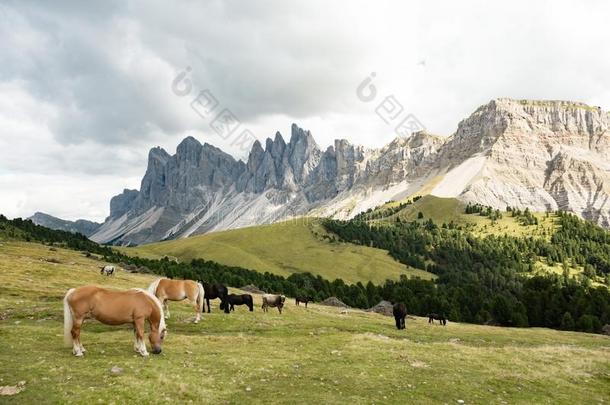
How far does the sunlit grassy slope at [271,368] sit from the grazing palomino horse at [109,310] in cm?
96

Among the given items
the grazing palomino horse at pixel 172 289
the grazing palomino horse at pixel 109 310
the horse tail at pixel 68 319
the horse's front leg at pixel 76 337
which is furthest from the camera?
the grazing palomino horse at pixel 172 289

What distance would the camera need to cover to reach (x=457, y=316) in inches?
5103

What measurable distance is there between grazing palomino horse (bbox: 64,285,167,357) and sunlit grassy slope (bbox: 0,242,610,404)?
961mm

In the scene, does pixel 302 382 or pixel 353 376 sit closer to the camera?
pixel 302 382

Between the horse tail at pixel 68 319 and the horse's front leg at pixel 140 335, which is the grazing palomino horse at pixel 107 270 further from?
the horse's front leg at pixel 140 335

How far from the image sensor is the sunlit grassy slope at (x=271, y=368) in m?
16.8

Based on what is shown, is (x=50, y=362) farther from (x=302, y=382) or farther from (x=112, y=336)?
(x=302, y=382)

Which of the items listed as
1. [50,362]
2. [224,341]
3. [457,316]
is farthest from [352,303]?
[50,362]

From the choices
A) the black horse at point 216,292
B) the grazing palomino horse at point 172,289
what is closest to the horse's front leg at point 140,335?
the grazing palomino horse at point 172,289

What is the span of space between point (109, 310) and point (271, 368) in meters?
8.39

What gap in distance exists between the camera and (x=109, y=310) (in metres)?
20.7

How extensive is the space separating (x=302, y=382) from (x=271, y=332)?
1627 centimetres

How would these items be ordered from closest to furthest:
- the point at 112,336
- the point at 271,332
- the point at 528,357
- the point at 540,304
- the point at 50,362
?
the point at 50,362, the point at 112,336, the point at 528,357, the point at 271,332, the point at 540,304

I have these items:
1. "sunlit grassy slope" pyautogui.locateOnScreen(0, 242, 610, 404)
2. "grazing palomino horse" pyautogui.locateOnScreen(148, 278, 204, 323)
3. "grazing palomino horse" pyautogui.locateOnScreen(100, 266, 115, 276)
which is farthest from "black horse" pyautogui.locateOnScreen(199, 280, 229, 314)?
"grazing palomino horse" pyautogui.locateOnScreen(100, 266, 115, 276)
